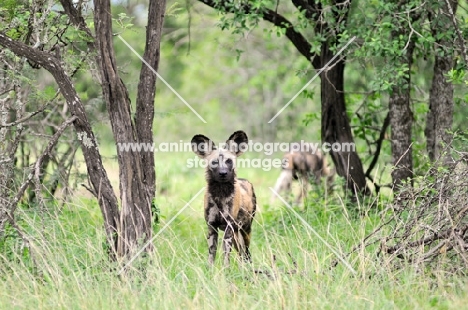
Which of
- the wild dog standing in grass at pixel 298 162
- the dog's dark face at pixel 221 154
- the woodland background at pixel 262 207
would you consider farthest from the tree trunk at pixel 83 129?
the wild dog standing in grass at pixel 298 162

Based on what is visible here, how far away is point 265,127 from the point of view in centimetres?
1798

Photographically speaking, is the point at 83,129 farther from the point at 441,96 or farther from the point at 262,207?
the point at 262,207

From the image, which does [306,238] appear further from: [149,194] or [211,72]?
[211,72]

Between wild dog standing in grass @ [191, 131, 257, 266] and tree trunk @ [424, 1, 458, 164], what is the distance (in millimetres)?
2016

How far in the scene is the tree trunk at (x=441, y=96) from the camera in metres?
7.18

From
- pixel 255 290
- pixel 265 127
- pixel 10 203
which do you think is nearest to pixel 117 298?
pixel 255 290

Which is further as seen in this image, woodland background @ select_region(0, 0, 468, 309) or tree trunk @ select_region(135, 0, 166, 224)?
tree trunk @ select_region(135, 0, 166, 224)

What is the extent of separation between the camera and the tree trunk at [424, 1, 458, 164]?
283 inches

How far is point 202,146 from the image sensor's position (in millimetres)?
7180

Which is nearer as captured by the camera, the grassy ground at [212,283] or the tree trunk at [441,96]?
the grassy ground at [212,283]

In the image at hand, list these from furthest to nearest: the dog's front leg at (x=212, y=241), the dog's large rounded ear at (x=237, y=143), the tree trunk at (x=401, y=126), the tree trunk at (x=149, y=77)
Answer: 1. the tree trunk at (x=401, y=126)
2. the dog's large rounded ear at (x=237, y=143)
3. the dog's front leg at (x=212, y=241)
4. the tree trunk at (x=149, y=77)

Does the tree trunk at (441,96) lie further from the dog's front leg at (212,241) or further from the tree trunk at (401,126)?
the dog's front leg at (212,241)

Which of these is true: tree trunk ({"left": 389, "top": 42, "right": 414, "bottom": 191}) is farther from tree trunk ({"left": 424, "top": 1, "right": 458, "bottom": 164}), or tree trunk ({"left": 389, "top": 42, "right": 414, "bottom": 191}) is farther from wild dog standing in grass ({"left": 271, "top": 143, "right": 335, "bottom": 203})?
wild dog standing in grass ({"left": 271, "top": 143, "right": 335, "bottom": 203})

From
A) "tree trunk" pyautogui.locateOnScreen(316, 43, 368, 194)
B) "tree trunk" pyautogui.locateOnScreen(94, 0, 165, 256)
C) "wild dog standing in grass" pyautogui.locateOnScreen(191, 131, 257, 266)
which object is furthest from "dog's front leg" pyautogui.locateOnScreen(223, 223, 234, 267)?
"tree trunk" pyautogui.locateOnScreen(316, 43, 368, 194)
